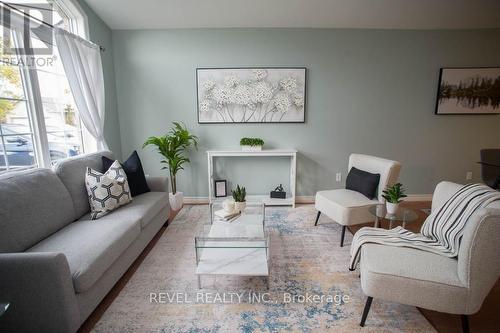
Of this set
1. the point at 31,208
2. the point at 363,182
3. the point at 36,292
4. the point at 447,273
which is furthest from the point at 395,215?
the point at 31,208

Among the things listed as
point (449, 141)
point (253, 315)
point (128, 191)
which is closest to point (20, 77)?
point (128, 191)

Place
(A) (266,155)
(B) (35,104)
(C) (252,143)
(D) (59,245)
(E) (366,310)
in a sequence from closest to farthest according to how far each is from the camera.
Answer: (E) (366,310), (D) (59,245), (B) (35,104), (C) (252,143), (A) (266,155)

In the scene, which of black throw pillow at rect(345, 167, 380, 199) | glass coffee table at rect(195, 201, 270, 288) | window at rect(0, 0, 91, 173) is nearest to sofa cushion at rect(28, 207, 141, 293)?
glass coffee table at rect(195, 201, 270, 288)

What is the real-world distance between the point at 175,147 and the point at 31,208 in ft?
5.55

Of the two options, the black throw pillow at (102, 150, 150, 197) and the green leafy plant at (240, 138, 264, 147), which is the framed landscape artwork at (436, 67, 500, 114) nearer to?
the green leafy plant at (240, 138, 264, 147)

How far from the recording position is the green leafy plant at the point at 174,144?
10.1 feet

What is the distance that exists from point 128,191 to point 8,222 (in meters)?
0.87

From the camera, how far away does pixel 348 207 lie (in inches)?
86.9

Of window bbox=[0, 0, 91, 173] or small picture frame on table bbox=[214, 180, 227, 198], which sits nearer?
window bbox=[0, 0, 91, 173]

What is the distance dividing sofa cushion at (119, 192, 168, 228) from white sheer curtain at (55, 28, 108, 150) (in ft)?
3.28

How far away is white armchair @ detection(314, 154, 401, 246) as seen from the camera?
7.34ft

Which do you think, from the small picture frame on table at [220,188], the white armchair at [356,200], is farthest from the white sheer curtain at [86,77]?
the white armchair at [356,200]

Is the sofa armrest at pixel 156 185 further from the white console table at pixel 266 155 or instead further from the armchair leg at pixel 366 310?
the armchair leg at pixel 366 310

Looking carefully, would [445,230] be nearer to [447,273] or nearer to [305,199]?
[447,273]
